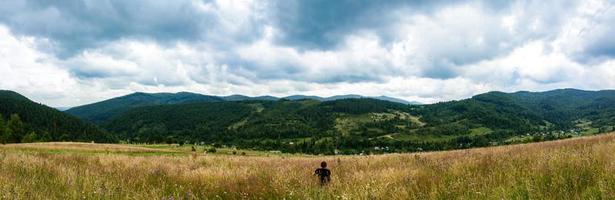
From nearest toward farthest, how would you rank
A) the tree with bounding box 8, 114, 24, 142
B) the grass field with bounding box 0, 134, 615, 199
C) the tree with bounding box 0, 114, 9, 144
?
the grass field with bounding box 0, 134, 615, 199
the tree with bounding box 0, 114, 9, 144
the tree with bounding box 8, 114, 24, 142

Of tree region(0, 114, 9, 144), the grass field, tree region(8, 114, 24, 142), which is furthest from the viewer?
tree region(8, 114, 24, 142)

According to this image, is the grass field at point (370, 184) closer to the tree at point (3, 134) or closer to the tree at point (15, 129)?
the tree at point (3, 134)

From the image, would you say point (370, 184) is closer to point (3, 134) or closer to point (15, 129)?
point (3, 134)

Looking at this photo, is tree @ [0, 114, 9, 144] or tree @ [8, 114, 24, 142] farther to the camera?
tree @ [8, 114, 24, 142]

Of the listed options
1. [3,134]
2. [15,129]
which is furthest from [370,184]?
[15,129]

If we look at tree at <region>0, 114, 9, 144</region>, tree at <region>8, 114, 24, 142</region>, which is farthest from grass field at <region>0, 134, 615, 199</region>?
tree at <region>8, 114, 24, 142</region>

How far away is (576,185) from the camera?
19.2 ft

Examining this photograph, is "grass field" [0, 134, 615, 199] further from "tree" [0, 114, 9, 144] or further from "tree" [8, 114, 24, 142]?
"tree" [8, 114, 24, 142]

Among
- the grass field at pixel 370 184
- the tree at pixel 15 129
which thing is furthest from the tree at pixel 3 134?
the grass field at pixel 370 184

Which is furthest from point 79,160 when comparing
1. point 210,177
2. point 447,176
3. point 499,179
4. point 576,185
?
point 576,185

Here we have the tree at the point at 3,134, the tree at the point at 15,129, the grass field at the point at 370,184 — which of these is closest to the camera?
the grass field at the point at 370,184

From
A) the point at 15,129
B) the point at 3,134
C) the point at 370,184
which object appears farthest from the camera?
the point at 15,129

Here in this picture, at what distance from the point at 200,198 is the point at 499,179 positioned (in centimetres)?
512

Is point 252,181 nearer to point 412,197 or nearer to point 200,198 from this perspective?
point 200,198
